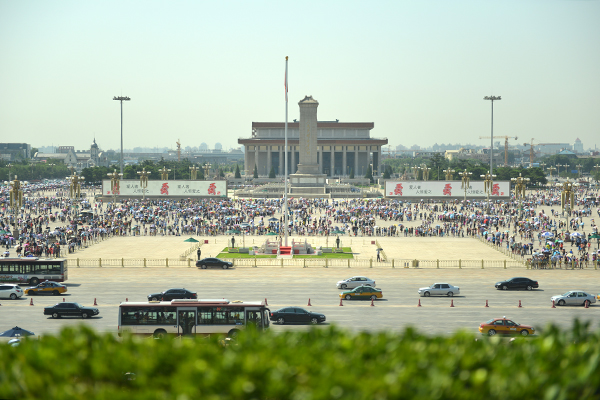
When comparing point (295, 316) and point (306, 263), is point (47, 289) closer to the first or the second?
point (295, 316)

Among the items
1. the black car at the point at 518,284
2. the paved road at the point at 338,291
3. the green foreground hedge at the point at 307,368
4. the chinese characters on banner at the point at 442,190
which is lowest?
the paved road at the point at 338,291

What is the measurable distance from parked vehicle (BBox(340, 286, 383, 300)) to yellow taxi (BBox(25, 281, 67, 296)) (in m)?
15.1

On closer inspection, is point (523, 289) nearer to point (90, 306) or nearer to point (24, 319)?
point (90, 306)

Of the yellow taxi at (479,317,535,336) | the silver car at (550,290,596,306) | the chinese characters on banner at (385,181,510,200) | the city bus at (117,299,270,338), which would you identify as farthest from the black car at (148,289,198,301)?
the chinese characters on banner at (385,181,510,200)

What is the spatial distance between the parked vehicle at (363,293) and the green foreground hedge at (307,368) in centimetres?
2163

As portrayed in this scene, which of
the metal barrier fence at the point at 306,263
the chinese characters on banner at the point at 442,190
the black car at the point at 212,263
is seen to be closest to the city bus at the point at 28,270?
the metal barrier fence at the point at 306,263

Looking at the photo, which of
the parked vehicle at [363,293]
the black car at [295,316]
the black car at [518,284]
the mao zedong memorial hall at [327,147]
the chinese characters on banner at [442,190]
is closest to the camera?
the black car at [295,316]

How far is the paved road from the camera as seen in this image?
27094mm

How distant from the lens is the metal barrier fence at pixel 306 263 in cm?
4309

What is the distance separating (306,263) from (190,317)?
2054 cm

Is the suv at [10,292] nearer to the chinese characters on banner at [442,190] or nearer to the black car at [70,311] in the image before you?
the black car at [70,311]

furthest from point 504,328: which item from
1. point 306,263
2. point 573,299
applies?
point 306,263

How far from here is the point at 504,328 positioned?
82.1ft

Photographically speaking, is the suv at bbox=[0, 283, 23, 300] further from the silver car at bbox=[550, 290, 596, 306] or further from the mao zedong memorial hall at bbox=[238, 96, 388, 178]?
the mao zedong memorial hall at bbox=[238, 96, 388, 178]
